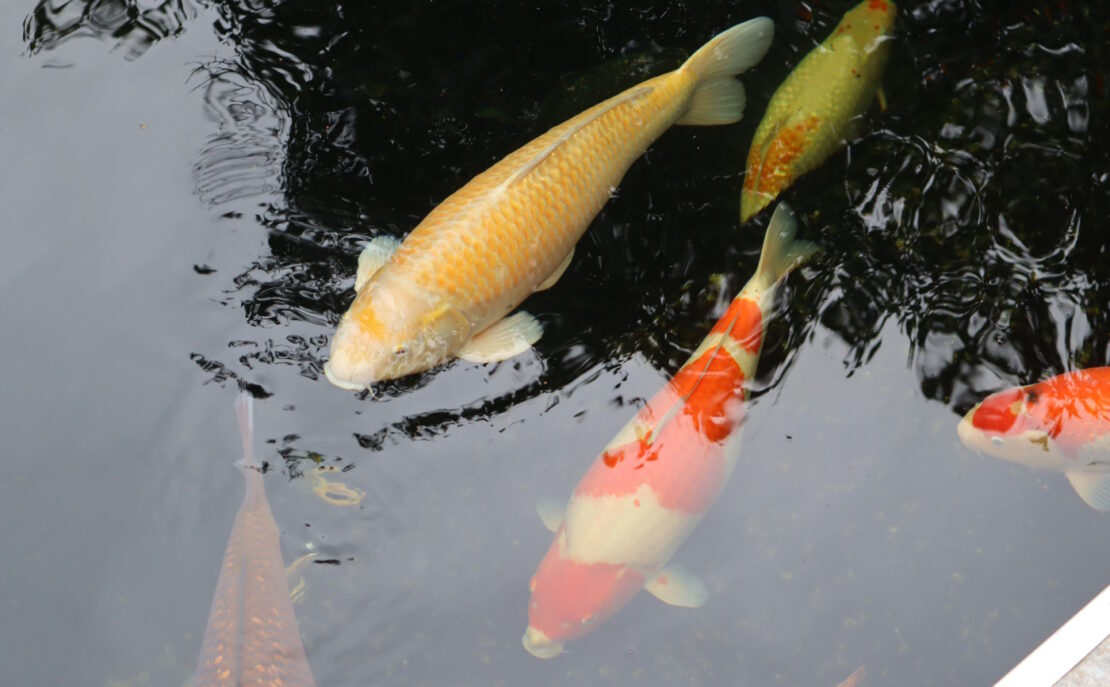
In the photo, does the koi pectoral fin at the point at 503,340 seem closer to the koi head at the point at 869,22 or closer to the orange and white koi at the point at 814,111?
the orange and white koi at the point at 814,111

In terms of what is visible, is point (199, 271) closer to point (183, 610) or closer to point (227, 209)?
point (227, 209)

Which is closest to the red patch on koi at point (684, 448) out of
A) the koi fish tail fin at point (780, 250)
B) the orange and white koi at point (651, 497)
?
the orange and white koi at point (651, 497)

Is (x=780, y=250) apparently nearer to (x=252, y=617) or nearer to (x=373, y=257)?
(x=373, y=257)

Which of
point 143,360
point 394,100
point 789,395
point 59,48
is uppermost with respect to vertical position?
point 59,48

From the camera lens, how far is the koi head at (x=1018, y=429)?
3113 millimetres

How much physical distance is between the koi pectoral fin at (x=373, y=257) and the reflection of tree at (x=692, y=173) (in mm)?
146

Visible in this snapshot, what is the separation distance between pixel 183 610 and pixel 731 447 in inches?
79.7

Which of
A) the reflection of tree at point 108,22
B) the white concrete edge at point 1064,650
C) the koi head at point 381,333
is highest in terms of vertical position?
the reflection of tree at point 108,22

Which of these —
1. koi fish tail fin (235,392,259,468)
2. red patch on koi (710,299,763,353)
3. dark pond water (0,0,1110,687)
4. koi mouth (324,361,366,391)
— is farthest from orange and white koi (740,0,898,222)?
koi fish tail fin (235,392,259,468)

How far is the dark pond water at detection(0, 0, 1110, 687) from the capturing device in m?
3.14

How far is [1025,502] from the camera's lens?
3.28m

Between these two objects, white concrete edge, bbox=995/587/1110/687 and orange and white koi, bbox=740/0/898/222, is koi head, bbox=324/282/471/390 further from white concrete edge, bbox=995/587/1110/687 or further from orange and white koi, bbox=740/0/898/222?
white concrete edge, bbox=995/587/1110/687

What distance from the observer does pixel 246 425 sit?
3160 mm

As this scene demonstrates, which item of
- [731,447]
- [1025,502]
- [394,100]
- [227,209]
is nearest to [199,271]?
[227,209]
